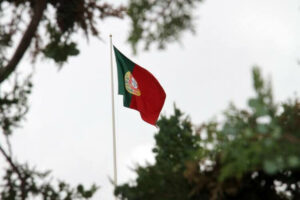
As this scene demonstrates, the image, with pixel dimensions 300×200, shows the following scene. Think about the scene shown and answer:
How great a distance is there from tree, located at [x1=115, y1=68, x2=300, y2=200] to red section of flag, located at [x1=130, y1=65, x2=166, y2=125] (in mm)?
6251

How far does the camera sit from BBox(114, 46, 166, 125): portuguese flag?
11766 mm

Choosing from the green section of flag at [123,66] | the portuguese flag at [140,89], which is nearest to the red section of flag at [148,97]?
the portuguese flag at [140,89]

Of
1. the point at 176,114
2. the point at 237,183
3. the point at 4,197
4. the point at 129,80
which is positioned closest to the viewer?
the point at 237,183

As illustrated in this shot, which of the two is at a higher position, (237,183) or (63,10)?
(63,10)

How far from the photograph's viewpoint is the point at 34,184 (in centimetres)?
613

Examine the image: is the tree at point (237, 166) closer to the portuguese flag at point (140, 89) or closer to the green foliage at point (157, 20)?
the green foliage at point (157, 20)

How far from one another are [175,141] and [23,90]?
282 centimetres

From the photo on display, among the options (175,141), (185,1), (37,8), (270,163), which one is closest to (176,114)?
(175,141)

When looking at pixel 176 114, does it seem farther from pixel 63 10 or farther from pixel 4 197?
pixel 4 197

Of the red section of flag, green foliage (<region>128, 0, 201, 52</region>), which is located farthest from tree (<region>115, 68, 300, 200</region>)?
the red section of flag

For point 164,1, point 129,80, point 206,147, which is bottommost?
point 206,147

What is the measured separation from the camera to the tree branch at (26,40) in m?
5.50

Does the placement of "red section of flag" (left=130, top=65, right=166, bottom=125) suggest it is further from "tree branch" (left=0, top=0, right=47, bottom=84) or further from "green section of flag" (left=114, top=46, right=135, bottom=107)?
"tree branch" (left=0, top=0, right=47, bottom=84)

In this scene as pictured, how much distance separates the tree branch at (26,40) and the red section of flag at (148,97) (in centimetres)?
631
